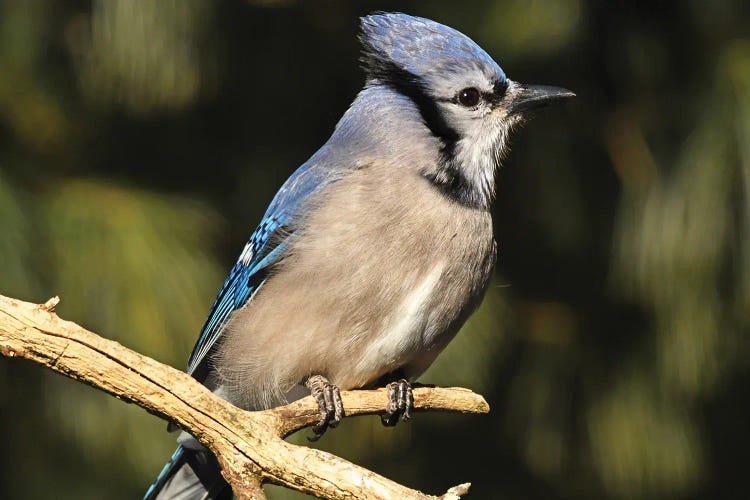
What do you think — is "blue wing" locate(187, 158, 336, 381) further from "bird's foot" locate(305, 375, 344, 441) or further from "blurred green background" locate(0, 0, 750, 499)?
"blurred green background" locate(0, 0, 750, 499)

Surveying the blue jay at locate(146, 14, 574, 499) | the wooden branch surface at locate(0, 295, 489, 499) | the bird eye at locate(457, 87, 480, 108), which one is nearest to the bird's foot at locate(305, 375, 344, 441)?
the blue jay at locate(146, 14, 574, 499)

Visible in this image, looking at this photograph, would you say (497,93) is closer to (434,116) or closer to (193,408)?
(434,116)

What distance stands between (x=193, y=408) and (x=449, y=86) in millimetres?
789

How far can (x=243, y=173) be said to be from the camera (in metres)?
2.99

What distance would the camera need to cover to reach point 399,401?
6.04ft

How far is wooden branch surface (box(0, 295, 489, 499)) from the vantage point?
1.46 meters

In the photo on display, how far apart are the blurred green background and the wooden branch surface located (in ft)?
3.05

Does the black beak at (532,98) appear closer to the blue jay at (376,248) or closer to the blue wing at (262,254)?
the blue jay at (376,248)

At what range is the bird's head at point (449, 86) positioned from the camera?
1.99m

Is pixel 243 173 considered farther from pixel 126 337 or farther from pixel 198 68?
pixel 126 337

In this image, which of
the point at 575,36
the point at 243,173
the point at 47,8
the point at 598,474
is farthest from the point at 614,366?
the point at 47,8

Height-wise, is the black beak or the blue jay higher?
the black beak

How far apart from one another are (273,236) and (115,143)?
3.19ft

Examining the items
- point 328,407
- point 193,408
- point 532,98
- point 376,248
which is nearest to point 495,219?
point 532,98
